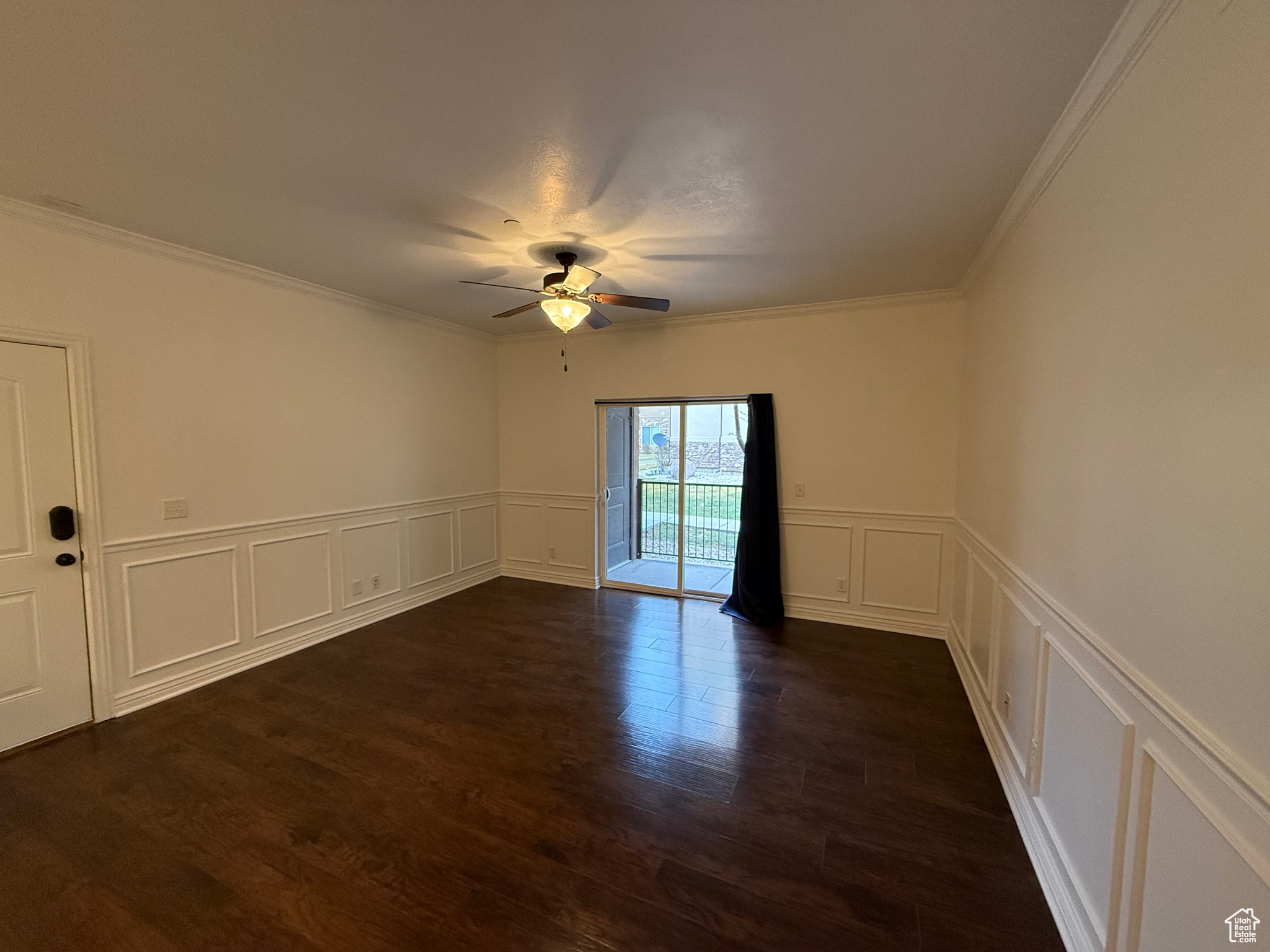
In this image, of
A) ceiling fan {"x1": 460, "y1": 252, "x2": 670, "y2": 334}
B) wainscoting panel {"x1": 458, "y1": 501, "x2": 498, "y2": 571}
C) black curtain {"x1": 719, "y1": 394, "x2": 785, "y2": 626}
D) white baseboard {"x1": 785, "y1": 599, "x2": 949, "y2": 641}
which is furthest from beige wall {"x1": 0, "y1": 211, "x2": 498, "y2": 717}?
white baseboard {"x1": 785, "y1": 599, "x2": 949, "y2": 641}

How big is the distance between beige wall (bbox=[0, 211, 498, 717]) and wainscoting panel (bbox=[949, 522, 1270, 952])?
4458 mm

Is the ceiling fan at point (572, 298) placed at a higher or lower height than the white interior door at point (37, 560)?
higher

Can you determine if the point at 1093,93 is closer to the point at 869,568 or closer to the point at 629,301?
the point at 629,301

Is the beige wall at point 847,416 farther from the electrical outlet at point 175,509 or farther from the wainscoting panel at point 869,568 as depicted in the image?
the electrical outlet at point 175,509

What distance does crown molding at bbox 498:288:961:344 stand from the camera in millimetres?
3879

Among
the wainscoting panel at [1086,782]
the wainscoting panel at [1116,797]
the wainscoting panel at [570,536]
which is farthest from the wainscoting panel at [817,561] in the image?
the wainscoting panel at [1086,782]

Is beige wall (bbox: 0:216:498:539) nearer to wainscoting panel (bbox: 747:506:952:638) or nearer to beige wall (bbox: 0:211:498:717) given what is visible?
beige wall (bbox: 0:211:498:717)

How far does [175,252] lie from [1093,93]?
172 inches

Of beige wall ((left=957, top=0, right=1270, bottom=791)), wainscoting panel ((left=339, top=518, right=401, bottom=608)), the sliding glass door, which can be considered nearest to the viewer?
beige wall ((left=957, top=0, right=1270, bottom=791))

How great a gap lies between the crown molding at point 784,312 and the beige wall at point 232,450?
1765 mm

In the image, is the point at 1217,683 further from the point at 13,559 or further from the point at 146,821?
the point at 13,559

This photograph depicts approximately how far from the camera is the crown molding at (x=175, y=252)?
2.45 metres

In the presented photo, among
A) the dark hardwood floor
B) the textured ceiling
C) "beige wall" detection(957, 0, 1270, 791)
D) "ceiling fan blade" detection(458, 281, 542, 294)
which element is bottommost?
the dark hardwood floor

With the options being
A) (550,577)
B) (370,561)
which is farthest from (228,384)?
(550,577)
